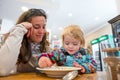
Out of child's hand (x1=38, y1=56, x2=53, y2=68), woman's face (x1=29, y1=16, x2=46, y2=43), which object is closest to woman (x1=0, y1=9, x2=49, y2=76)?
woman's face (x1=29, y1=16, x2=46, y2=43)

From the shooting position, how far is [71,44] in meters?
0.97

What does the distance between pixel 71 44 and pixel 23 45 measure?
0.39 m

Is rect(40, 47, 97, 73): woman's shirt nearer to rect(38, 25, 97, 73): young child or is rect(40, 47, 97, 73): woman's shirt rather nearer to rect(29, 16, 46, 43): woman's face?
rect(38, 25, 97, 73): young child

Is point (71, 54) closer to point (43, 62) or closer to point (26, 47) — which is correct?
point (43, 62)

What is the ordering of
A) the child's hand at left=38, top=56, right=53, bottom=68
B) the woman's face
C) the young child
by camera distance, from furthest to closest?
the woman's face, the young child, the child's hand at left=38, top=56, right=53, bottom=68

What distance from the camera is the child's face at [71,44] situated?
0.97 meters

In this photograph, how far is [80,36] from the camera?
3.23 ft

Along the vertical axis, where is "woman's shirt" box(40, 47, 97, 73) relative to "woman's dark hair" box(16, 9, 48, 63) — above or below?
below

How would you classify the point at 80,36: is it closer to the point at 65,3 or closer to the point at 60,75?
the point at 60,75

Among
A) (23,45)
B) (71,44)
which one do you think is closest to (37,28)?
(23,45)

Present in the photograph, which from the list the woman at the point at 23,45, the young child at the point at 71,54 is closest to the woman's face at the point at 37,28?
the woman at the point at 23,45

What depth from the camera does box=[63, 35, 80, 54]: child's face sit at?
967 mm

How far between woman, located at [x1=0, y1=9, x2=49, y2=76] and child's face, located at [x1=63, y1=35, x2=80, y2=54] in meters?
0.25

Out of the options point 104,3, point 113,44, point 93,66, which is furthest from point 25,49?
point 104,3
